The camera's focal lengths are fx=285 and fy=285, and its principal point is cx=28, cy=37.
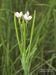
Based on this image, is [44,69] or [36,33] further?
[44,69]

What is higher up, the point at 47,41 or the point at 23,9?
the point at 23,9

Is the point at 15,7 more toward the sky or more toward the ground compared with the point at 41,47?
more toward the sky

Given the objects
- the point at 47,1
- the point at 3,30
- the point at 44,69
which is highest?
the point at 47,1

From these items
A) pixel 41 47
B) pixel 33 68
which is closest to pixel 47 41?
pixel 41 47

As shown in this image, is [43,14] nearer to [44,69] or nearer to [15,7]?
[15,7]

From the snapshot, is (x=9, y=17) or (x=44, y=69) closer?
(x=9, y=17)

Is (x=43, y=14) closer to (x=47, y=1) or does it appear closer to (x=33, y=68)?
(x=47, y=1)
